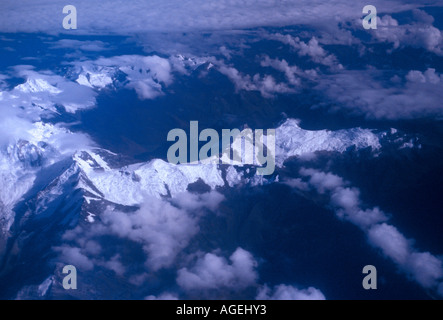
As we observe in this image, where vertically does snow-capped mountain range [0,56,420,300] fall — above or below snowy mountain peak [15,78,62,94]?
below

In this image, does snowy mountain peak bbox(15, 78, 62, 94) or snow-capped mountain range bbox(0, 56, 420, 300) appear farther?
snowy mountain peak bbox(15, 78, 62, 94)

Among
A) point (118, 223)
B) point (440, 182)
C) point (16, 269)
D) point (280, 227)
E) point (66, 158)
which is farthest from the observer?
point (66, 158)

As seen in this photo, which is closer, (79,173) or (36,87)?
(79,173)

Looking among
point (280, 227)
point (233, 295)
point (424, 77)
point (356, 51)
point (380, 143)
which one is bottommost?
point (233, 295)

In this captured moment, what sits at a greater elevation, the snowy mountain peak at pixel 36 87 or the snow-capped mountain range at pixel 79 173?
the snowy mountain peak at pixel 36 87

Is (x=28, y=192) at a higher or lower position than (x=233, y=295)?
higher

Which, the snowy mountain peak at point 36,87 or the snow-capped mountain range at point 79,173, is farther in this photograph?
the snowy mountain peak at point 36,87

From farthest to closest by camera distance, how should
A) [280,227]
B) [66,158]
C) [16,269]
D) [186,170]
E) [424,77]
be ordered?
[424,77]
[66,158]
[186,170]
[280,227]
[16,269]

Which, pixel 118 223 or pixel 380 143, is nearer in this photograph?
pixel 118 223

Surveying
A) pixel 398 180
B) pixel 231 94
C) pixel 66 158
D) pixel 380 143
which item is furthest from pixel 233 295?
pixel 231 94

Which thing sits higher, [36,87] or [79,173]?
[36,87]

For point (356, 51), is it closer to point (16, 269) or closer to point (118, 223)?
point (118, 223)
